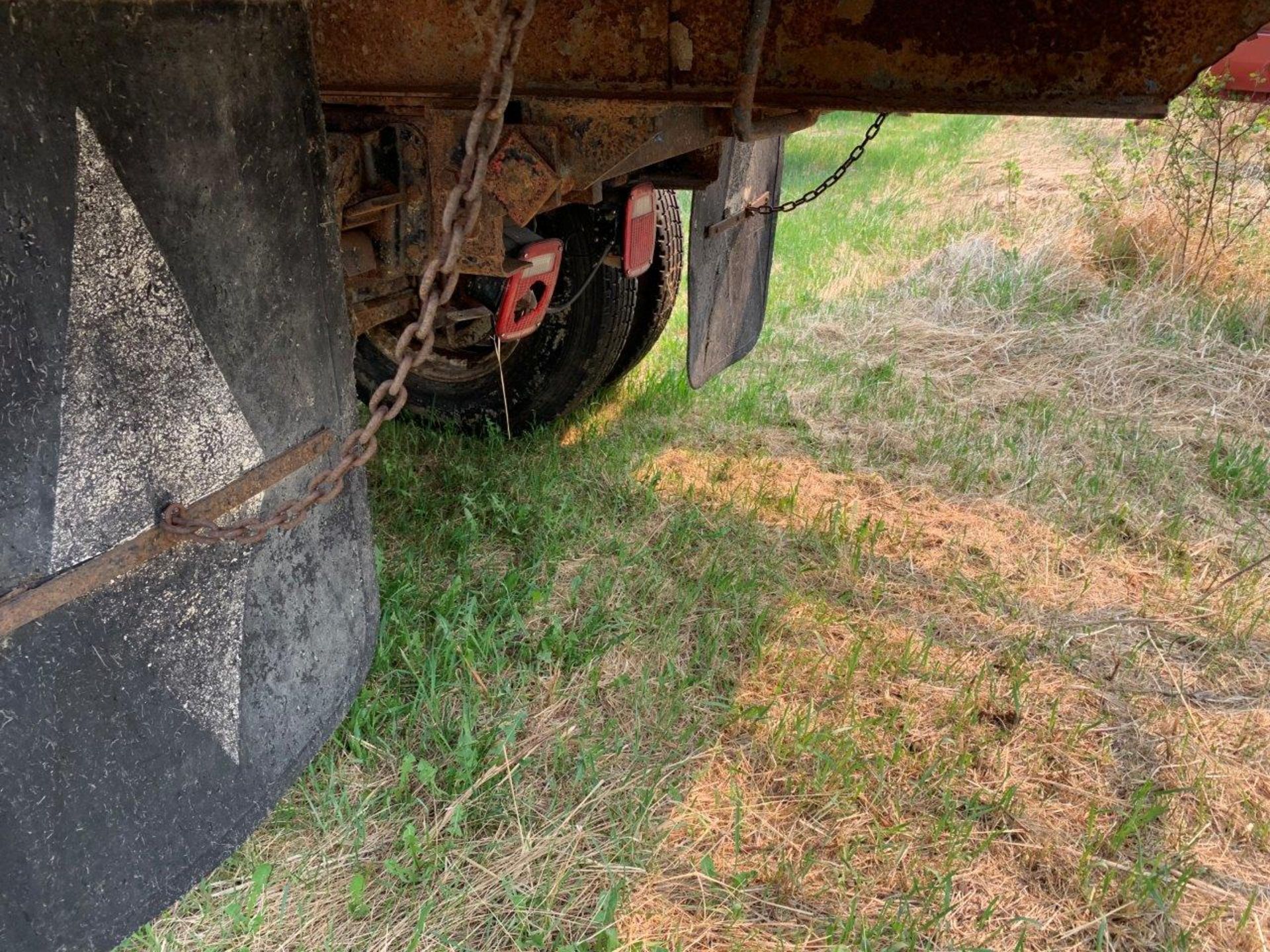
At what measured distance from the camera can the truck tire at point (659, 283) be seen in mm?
2945

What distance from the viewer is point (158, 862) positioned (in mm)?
1260

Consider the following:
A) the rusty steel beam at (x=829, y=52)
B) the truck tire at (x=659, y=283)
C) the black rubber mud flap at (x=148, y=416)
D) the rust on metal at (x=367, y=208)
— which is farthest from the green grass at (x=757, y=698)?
the rusty steel beam at (x=829, y=52)

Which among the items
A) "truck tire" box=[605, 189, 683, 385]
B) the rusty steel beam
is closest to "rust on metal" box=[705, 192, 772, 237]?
"truck tire" box=[605, 189, 683, 385]

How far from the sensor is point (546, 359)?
2996 millimetres

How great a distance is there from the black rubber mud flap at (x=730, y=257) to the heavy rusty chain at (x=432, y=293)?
56.1 inches

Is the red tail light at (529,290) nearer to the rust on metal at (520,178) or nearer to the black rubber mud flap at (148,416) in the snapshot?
the rust on metal at (520,178)

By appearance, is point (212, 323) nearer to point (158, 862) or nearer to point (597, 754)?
point (158, 862)

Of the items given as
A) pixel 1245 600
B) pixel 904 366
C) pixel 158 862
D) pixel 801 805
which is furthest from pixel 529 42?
pixel 904 366

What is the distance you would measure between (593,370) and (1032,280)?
9.75ft

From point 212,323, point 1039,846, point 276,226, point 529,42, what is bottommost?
point 1039,846

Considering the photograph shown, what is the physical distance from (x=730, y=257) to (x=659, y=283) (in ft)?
0.81

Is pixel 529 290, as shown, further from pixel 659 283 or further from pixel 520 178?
pixel 659 283

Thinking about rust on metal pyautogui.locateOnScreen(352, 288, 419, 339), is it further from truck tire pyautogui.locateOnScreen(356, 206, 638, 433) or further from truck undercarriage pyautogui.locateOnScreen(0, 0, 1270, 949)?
truck tire pyautogui.locateOnScreen(356, 206, 638, 433)

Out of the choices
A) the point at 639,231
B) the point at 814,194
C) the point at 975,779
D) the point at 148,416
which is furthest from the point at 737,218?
the point at 148,416
